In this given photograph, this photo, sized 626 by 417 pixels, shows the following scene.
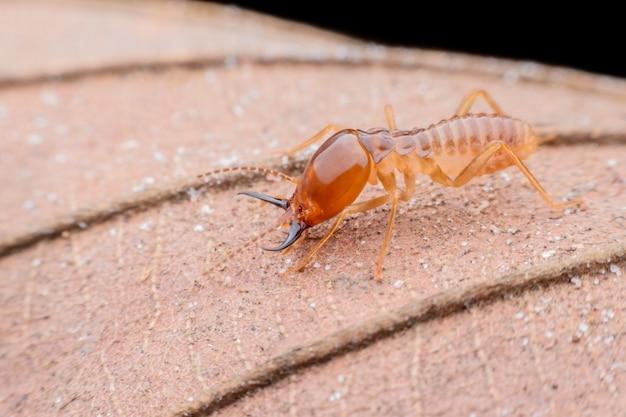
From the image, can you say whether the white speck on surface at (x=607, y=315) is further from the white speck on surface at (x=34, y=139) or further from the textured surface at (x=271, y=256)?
the white speck on surface at (x=34, y=139)

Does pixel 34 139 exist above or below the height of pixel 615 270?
below

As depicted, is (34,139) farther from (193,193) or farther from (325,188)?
(325,188)

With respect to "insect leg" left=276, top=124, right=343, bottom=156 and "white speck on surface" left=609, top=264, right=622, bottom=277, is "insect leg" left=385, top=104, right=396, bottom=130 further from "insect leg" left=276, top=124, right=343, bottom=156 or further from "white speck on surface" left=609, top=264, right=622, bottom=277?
"white speck on surface" left=609, top=264, right=622, bottom=277

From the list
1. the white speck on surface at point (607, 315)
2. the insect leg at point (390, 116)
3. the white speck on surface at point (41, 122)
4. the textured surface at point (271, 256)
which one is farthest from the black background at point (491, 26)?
the white speck on surface at point (607, 315)

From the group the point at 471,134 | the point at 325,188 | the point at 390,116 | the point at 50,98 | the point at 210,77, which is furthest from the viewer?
the point at 210,77

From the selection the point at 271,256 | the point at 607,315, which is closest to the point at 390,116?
the point at 271,256
